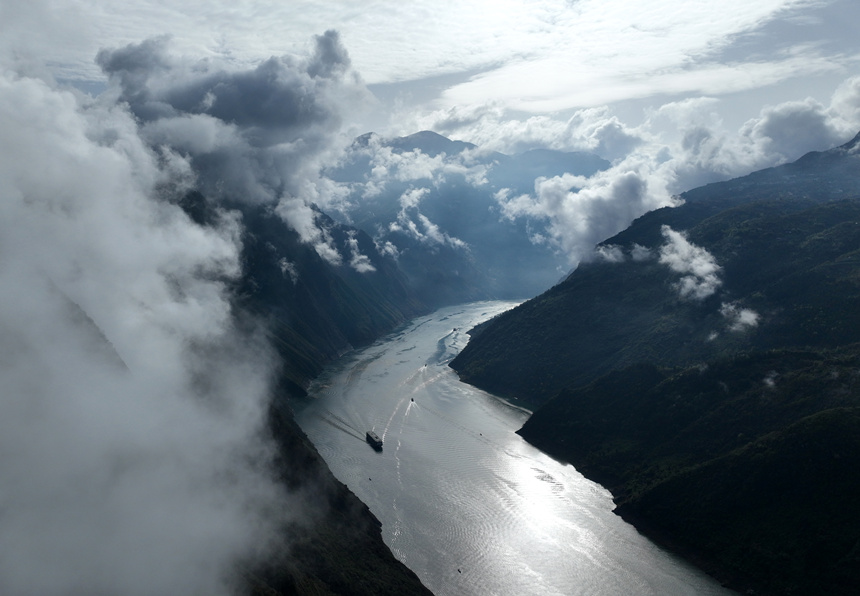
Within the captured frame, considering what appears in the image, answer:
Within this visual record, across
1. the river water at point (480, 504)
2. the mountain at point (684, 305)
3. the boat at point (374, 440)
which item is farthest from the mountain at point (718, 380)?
the boat at point (374, 440)

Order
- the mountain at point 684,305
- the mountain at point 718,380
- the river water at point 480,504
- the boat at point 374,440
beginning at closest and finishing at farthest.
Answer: the river water at point 480,504, the mountain at point 718,380, the boat at point 374,440, the mountain at point 684,305

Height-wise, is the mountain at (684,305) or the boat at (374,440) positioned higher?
the mountain at (684,305)

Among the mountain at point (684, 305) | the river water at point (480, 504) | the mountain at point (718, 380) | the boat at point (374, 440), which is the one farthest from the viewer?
the mountain at point (684, 305)

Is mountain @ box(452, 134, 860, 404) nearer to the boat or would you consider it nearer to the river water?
the river water

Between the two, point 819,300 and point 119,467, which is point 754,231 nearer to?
point 819,300

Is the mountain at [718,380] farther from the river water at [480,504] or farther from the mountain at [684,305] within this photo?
the river water at [480,504]

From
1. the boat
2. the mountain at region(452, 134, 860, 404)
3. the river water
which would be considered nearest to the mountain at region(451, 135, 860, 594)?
the mountain at region(452, 134, 860, 404)
